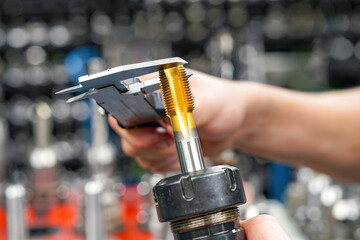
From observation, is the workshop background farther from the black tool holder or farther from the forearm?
the black tool holder

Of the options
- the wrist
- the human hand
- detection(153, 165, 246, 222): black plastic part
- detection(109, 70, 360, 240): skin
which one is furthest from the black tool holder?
the wrist

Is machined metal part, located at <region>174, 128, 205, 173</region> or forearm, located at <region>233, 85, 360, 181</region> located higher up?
forearm, located at <region>233, 85, 360, 181</region>

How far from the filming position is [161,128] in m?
0.52

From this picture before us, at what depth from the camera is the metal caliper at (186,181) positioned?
10.9 inches

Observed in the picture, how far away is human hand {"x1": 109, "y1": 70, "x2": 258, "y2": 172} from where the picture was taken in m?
0.55

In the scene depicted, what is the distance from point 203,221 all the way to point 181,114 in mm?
70

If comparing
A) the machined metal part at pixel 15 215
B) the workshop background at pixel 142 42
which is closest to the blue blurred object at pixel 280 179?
the workshop background at pixel 142 42

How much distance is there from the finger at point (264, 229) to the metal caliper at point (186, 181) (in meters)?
0.02

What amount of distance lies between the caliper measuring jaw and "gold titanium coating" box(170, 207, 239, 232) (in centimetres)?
10

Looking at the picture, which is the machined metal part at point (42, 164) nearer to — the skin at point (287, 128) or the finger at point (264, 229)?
the skin at point (287, 128)

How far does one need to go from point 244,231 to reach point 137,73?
0.13m

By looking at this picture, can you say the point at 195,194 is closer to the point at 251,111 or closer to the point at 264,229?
the point at 264,229

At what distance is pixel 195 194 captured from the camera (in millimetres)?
275

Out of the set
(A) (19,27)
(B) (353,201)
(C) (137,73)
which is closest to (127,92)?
(C) (137,73)
